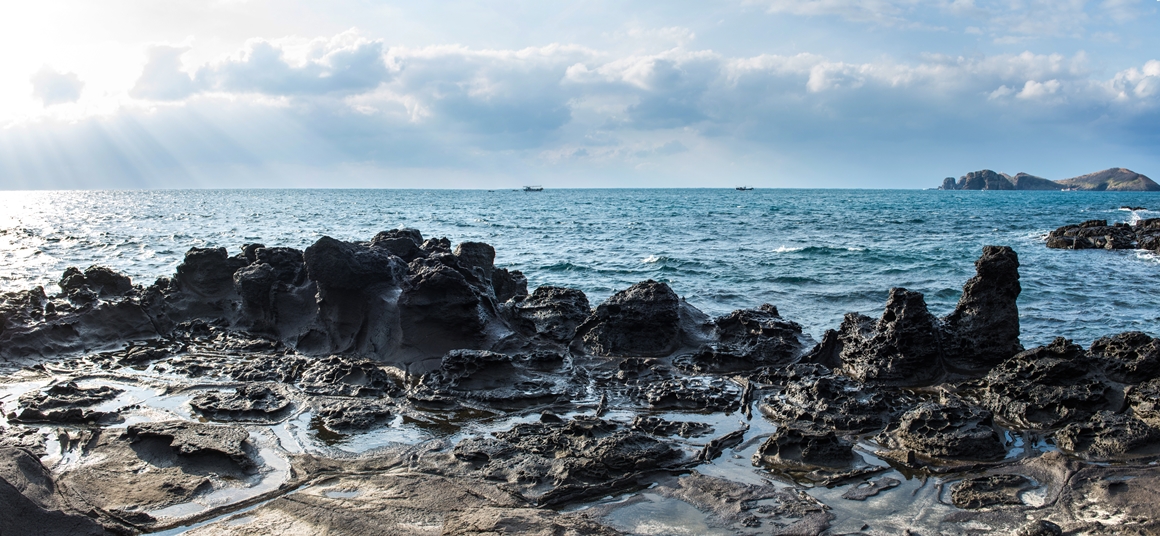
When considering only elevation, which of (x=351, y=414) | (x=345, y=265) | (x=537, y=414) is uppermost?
(x=345, y=265)

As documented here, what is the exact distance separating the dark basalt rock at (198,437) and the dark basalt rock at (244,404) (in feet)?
1.81

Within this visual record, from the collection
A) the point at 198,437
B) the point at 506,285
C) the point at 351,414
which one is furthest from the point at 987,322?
the point at 198,437

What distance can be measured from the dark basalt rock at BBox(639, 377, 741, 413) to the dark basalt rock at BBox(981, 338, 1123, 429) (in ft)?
10.2

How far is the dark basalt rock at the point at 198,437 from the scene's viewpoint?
6770 mm

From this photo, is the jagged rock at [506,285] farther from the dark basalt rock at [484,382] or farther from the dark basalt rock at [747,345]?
the dark basalt rock at [484,382]

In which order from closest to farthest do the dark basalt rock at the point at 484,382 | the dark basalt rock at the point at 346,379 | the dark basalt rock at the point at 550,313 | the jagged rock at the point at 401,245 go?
1. the dark basalt rock at the point at 484,382
2. the dark basalt rock at the point at 346,379
3. the dark basalt rock at the point at 550,313
4. the jagged rock at the point at 401,245

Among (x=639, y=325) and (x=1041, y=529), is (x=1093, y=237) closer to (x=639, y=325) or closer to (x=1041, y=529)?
(x=639, y=325)

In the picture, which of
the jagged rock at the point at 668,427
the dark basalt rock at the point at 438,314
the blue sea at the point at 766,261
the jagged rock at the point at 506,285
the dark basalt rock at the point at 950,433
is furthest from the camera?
the blue sea at the point at 766,261

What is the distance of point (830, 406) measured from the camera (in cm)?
824

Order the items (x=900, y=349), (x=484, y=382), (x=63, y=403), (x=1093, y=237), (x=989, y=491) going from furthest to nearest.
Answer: (x=1093, y=237)
(x=900, y=349)
(x=484, y=382)
(x=63, y=403)
(x=989, y=491)

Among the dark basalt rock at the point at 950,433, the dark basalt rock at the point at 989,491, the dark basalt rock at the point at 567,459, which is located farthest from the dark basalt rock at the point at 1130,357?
the dark basalt rock at the point at 567,459

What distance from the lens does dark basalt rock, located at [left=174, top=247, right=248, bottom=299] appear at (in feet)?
46.8

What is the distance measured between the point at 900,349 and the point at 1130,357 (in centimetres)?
260

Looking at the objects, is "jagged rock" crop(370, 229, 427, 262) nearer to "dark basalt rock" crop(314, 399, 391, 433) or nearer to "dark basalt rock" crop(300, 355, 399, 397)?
"dark basalt rock" crop(300, 355, 399, 397)
